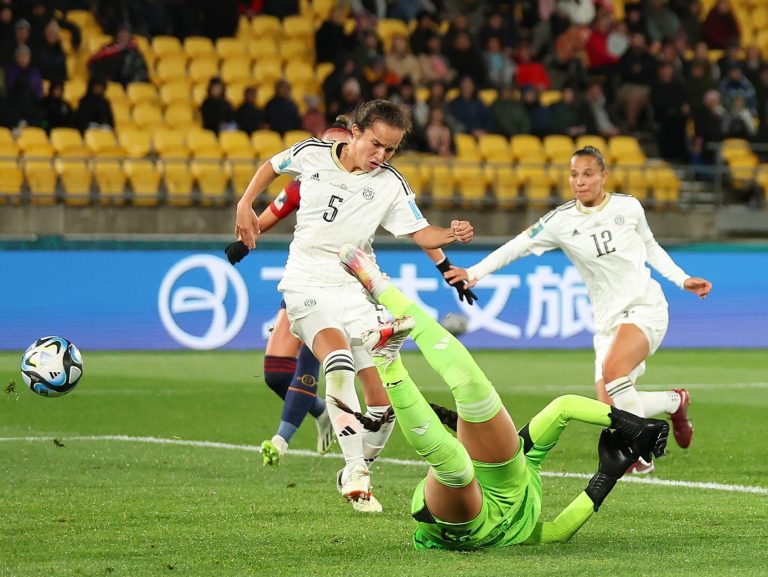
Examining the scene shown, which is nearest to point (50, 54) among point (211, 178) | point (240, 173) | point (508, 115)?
point (211, 178)

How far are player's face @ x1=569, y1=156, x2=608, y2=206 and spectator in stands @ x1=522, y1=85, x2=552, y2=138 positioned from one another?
12932mm

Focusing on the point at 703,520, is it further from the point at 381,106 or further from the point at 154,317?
the point at 154,317

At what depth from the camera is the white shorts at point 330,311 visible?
7496 mm

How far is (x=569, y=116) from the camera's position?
22125 millimetres

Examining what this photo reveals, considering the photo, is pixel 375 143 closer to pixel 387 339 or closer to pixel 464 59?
pixel 387 339

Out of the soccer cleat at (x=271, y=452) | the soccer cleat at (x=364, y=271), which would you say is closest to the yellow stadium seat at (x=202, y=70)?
the soccer cleat at (x=271, y=452)

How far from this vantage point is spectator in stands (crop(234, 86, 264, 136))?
65.7ft

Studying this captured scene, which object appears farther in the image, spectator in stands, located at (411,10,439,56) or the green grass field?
spectator in stands, located at (411,10,439,56)

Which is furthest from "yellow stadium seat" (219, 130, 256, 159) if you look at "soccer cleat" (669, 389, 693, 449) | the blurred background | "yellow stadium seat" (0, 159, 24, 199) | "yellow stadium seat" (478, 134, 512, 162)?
"soccer cleat" (669, 389, 693, 449)

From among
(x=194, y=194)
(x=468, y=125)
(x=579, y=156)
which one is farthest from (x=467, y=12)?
(x=579, y=156)

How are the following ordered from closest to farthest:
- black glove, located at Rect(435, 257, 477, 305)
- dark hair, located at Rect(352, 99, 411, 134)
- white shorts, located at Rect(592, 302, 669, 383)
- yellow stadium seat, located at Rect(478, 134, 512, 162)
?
dark hair, located at Rect(352, 99, 411, 134)
black glove, located at Rect(435, 257, 477, 305)
white shorts, located at Rect(592, 302, 669, 383)
yellow stadium seat, located at Rect(478, 134, 512, 162)

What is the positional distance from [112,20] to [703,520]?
51.8ft

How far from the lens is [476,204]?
67.5 feet

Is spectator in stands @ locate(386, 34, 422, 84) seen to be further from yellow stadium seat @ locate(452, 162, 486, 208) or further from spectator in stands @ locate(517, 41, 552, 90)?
spectator in stands @ locate(517, 41, 552, 90)
